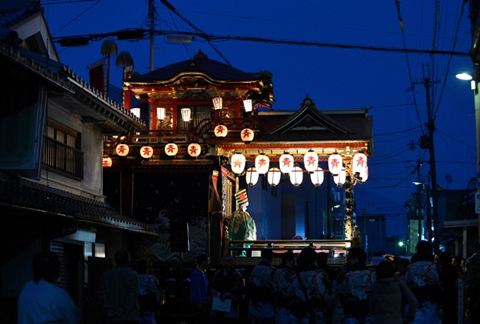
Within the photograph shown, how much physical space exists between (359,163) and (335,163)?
95 centimetres

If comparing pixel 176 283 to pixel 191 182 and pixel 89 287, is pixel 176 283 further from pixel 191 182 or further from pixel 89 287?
pixel 89 287

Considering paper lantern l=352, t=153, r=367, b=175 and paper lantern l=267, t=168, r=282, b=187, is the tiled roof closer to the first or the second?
paper lantern l=267, t=168, r=282, b=187

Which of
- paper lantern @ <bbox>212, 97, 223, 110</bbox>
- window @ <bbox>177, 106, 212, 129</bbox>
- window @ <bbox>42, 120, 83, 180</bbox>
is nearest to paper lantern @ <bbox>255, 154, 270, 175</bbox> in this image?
paper lantern @ <bbox>212, 97, 223, 110</bbox>

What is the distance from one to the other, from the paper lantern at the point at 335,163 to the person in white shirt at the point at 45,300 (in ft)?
71.5

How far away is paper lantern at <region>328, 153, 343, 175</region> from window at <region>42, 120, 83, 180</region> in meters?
11.0

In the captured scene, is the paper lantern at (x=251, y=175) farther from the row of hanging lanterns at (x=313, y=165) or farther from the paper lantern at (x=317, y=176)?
the paper lantern at (x=317, y=176)

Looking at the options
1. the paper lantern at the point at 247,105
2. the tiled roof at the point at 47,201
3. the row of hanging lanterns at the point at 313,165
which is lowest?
the tiled roof at the point at 47,201

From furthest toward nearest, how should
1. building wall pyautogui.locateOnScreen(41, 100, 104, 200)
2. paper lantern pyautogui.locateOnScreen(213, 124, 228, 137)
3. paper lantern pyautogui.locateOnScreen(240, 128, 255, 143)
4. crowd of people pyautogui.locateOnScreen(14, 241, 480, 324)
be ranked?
paper lantern pyautogui.locateOnScreen(240, 128, 255, 143)
paper lantern pyautogui.locateOnScreen(213, 124, 228, 137)
building wall pyautogui.locateOnScreen(41, 100, 104, 200)
crowd of people pyautogui.locateOnScreen(14, 241, 480, 324)

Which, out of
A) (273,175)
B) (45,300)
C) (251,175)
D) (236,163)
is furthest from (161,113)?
(45,300)

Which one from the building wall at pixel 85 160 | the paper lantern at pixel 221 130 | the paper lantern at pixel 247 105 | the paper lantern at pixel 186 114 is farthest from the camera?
the paper lantern at pixel 247 105

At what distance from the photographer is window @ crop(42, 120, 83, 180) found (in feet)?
61.7

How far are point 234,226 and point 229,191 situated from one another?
2631 millimetres

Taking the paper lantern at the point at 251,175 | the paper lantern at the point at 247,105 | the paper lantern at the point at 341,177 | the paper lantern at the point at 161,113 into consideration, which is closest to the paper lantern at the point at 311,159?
the paper lantern at the point at 341,177

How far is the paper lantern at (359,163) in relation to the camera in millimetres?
28234
